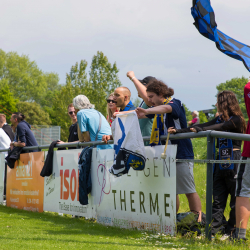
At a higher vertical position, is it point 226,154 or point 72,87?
point 72,87

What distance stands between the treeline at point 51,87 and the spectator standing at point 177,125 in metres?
30.3

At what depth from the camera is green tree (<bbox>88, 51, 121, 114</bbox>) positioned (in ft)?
116

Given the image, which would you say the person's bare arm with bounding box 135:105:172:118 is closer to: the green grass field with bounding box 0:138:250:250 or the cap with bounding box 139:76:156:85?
the green grass field with bounding box 0:138:250:250

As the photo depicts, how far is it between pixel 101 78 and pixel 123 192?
31667 mm

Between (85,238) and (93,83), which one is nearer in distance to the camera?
(85,238)

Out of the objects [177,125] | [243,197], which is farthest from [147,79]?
[243,197]

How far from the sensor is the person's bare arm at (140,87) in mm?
5083

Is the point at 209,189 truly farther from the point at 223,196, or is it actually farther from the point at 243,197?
the point at 223,196

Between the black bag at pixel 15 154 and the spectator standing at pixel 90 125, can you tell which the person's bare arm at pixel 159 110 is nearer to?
the spectator standing at pixel 90 125

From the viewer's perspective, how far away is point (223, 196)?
466 centimetres

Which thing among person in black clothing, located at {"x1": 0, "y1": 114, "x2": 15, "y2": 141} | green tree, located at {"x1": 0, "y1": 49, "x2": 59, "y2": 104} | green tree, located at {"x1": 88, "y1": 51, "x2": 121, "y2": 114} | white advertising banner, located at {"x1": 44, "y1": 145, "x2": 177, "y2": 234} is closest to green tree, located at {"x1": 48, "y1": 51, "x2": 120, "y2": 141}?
green tree, located at {"x1": 88, "y1": 51, "x2": 121, "y2": 114}

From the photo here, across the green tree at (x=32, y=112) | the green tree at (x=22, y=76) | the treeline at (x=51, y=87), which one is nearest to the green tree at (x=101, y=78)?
the treeline at (x=51, y=87)

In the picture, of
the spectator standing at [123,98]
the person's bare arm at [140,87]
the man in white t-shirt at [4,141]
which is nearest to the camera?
the person's bare arm at [140,87]

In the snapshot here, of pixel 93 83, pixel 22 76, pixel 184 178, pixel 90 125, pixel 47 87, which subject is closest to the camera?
pixel 184 178
